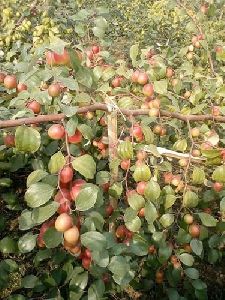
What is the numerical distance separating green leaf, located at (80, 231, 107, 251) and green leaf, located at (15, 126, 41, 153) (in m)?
0.31

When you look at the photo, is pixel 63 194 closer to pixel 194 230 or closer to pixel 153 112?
pixel 153 112

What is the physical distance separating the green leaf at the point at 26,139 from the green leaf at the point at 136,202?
1.40 feet

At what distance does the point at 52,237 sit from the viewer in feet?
3.99

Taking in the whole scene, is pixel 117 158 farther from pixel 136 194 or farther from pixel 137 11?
pixel 137 11

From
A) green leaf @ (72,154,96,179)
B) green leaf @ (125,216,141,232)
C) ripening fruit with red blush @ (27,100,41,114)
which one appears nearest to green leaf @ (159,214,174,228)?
green leaf @ (125,216,141,232)

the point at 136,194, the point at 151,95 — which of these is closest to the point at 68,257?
the point at 136,194

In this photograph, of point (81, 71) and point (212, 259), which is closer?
point (81, 71)

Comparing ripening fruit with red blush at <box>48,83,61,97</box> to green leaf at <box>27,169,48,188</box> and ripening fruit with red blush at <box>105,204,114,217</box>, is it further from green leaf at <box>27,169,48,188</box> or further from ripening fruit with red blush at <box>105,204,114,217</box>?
ripening fruit with red blush at <box>105,204,114,217</box>

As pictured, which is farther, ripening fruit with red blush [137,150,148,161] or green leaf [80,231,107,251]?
ripening fruit with red blush [137,150,148,161]

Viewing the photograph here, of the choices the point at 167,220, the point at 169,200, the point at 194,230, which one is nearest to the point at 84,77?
the point at 169,200

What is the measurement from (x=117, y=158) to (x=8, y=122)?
0.50 metres

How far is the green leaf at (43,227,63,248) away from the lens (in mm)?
1210

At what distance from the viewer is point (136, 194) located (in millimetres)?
1470

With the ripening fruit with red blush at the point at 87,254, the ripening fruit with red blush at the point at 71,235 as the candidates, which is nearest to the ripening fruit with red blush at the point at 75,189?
the ripening fruit with red blush at the point at 71,235
